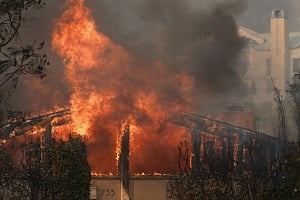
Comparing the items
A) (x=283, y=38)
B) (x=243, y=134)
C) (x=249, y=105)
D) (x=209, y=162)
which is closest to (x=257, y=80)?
(x=283, y=38)

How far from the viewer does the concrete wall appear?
3466 cm

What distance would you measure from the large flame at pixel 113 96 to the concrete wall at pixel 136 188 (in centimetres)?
143

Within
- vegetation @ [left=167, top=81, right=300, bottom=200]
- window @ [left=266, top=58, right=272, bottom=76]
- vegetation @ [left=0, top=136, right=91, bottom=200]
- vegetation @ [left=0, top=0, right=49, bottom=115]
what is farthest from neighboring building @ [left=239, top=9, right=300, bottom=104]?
vegetation @ [left=0, top=0, right=49, bottom=115]

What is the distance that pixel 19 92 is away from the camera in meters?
46.6

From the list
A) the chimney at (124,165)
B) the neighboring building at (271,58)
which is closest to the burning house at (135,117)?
the chimney at (124,165)

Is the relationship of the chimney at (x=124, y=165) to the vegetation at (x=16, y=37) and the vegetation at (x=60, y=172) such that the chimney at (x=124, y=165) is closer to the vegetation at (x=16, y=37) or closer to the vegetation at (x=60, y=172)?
the vegetation at (x=60, y=172)

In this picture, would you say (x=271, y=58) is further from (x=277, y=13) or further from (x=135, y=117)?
(x=135, y=117)

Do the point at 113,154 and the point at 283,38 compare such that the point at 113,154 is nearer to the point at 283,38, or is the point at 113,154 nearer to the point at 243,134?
the point at 243,134

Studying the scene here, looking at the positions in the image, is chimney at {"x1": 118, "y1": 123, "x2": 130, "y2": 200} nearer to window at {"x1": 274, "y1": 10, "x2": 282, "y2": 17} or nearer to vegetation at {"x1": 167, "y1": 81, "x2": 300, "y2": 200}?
vegetation at {"x1": 167, "y1": 81, "x2": 300, "y2": 200}

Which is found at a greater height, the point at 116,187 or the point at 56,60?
the point at 56,60

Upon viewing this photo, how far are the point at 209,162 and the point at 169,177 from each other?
7223mm

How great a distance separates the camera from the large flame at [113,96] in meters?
37.3

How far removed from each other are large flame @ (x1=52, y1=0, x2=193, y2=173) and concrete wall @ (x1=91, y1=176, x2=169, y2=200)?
4.69ft

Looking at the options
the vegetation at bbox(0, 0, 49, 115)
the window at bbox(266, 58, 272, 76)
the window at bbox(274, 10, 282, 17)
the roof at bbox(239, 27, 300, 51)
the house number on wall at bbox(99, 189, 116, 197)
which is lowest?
the house number on wall at bbox(99, 189, 116, 197)
